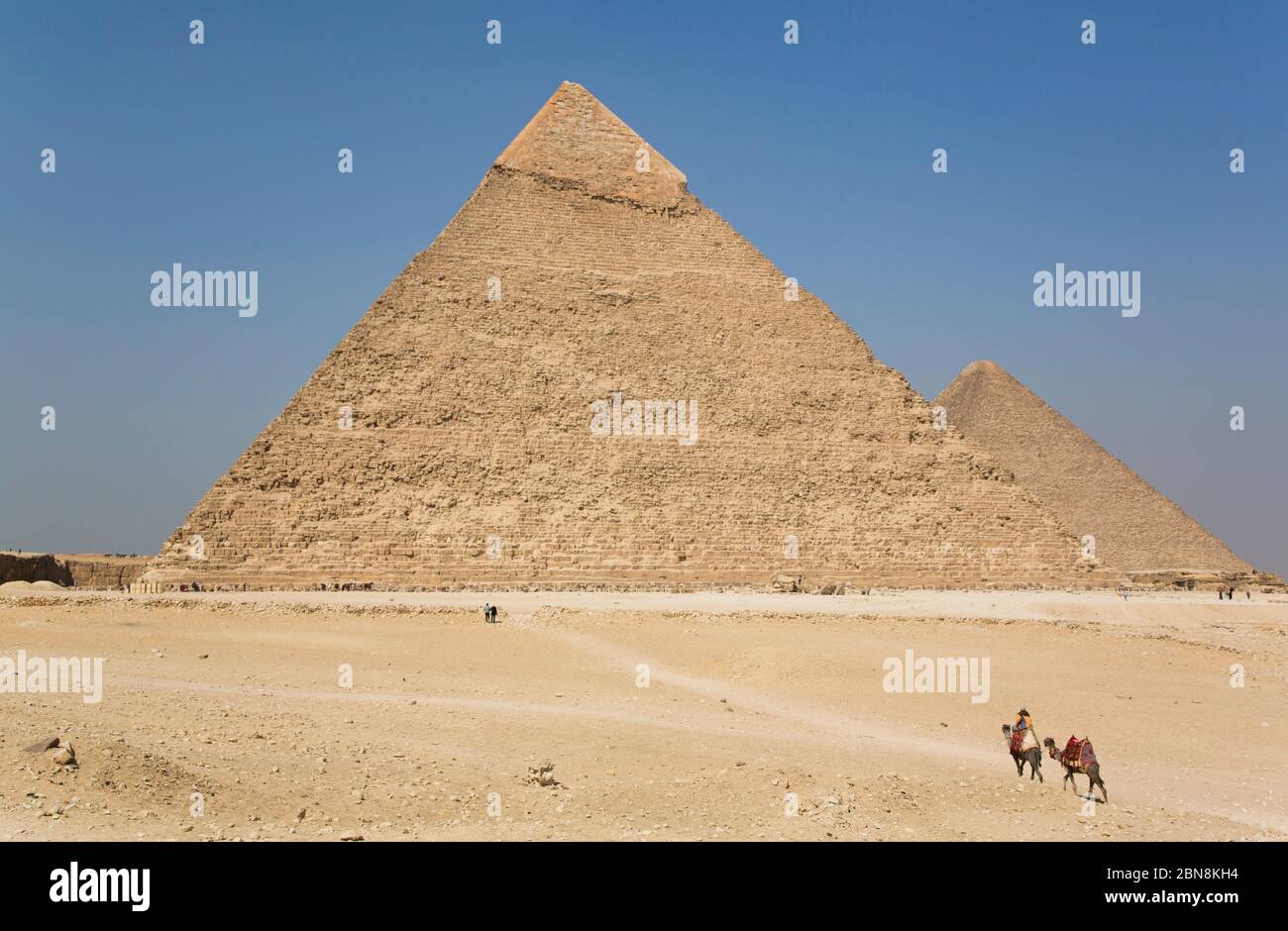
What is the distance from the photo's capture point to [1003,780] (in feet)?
30.2

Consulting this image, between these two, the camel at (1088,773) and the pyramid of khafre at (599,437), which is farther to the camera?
the pyramid of khafre at (599,437)

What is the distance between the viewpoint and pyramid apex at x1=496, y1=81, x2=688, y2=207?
45375 millimetres

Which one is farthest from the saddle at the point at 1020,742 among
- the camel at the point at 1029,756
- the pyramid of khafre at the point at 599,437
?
the pyramid of khafre at the point at 599,437

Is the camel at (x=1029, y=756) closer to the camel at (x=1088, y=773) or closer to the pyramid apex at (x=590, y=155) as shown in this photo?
the camel at (x=1088, y=773)

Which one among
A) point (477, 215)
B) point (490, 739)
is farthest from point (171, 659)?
point (477, 215)

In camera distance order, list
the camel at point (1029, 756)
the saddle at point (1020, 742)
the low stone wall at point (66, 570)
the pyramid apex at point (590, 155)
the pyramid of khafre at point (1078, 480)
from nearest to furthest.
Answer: the camel at point (1029, 756), the saddle at point (1020, 742), the low stone wall at point (66, 570), the pyramid apex at point (590, 155), the pyramid of khafre at point (1078, 480)

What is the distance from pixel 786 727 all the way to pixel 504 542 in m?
23.5

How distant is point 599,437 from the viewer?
126 feet

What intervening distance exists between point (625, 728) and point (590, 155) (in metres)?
38.1

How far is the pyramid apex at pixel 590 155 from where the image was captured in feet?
149

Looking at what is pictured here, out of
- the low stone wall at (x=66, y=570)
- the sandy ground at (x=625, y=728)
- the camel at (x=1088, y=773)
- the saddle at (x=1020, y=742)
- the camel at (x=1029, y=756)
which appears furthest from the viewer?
the low stone wall at (x=66, y=570)

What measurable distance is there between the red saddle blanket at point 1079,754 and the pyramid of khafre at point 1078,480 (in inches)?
1819

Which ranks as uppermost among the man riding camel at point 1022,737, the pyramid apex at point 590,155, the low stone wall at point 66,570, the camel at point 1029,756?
the pyramid apex at point 590,155
